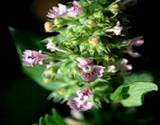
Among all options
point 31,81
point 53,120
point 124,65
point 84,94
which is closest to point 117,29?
point 124,65

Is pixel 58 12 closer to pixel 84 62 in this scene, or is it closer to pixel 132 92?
pixel 84 62

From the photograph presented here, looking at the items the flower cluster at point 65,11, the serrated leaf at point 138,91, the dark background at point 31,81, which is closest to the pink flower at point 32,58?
the flower cluster at point 65,11

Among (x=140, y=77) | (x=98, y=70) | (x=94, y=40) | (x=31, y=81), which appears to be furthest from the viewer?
(x=31, y=81)

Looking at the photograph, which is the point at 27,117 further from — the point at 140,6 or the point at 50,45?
the point at 140,6

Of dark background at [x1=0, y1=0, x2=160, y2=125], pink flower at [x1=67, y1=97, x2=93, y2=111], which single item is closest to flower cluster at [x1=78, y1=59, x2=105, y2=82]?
pink flower at [x1=67, y1=97, x2=93, y2=111]

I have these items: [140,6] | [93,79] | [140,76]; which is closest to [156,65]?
[140,76]

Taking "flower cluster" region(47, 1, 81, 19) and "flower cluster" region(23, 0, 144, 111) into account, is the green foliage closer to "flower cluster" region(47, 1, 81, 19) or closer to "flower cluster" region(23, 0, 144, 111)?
"flower cluster" region(23, 0, 144, 111)
